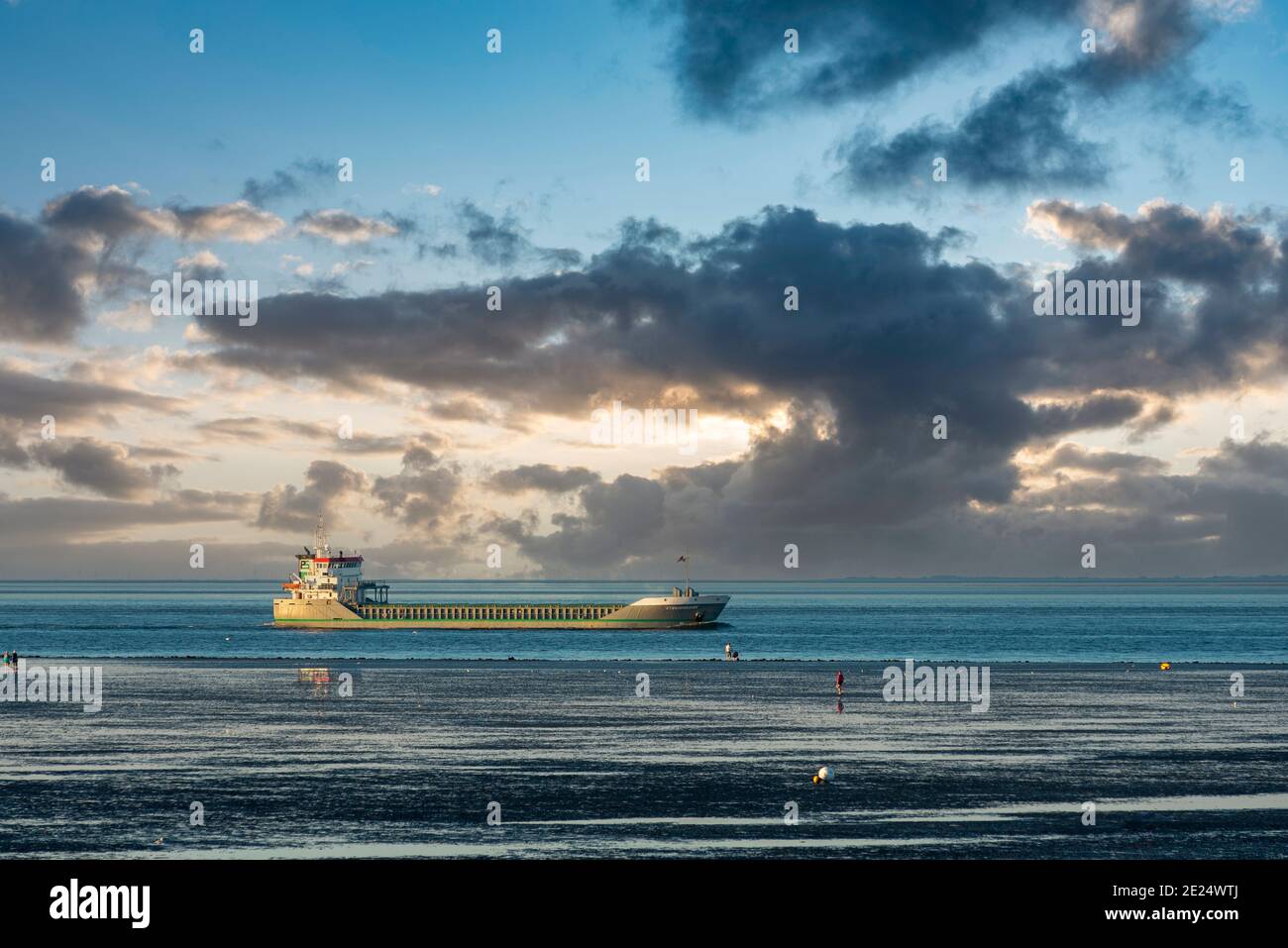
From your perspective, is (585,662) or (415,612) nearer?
(585,662)

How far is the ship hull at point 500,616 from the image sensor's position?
566ft

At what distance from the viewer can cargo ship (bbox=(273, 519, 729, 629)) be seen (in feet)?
567

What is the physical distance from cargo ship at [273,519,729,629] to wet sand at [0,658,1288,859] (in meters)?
91.6

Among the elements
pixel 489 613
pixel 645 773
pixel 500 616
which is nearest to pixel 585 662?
pixel 645 773

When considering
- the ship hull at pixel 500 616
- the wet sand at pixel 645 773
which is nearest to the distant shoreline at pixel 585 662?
the wet sand at pixel 645 773

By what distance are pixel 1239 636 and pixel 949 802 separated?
136 m

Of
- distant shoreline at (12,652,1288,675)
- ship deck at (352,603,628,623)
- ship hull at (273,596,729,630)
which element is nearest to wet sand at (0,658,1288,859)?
distant shoreline at (12,652,1288,675)

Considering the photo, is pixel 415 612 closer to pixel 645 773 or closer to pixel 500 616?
pixel 500 616

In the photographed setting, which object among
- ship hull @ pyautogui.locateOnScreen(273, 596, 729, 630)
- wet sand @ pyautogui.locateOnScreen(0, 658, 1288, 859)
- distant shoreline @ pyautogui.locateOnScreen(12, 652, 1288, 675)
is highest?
ship hull @ pyautogui.locateOnScreen(273, 596, 729, 630)

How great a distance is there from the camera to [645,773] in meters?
45.0

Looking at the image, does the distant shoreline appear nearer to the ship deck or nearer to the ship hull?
the ship hull

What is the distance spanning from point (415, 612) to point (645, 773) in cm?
14263
